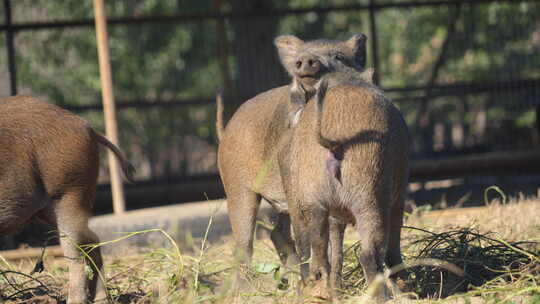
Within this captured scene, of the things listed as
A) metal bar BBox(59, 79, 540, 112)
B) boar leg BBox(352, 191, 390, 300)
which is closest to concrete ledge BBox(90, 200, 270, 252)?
metal bar BBox(59, 79, 540, 112)

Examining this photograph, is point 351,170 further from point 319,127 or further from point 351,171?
point 319,127

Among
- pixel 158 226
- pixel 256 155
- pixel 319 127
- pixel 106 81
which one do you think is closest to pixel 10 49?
pixel 106 81

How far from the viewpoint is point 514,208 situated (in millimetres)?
6734

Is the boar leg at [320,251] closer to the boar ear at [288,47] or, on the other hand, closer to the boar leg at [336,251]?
the boar leg at [336,251]

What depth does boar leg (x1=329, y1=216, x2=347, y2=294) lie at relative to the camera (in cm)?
415

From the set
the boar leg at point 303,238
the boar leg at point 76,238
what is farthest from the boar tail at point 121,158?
the boar leg at point 303,238

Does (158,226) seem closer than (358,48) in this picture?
No

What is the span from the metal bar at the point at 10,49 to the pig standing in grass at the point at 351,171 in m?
5.73

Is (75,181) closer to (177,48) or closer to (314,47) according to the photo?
(314,47)

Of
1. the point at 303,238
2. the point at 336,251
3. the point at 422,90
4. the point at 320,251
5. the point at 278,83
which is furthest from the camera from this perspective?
the point at 422,90

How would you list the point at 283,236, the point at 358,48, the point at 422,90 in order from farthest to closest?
the point at 422,90 < the point at 283,236 < the point at 358,48

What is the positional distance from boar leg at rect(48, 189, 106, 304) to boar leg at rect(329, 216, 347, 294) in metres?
1.31

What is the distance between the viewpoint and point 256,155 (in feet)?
16.8

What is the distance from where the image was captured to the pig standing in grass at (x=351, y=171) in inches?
142
